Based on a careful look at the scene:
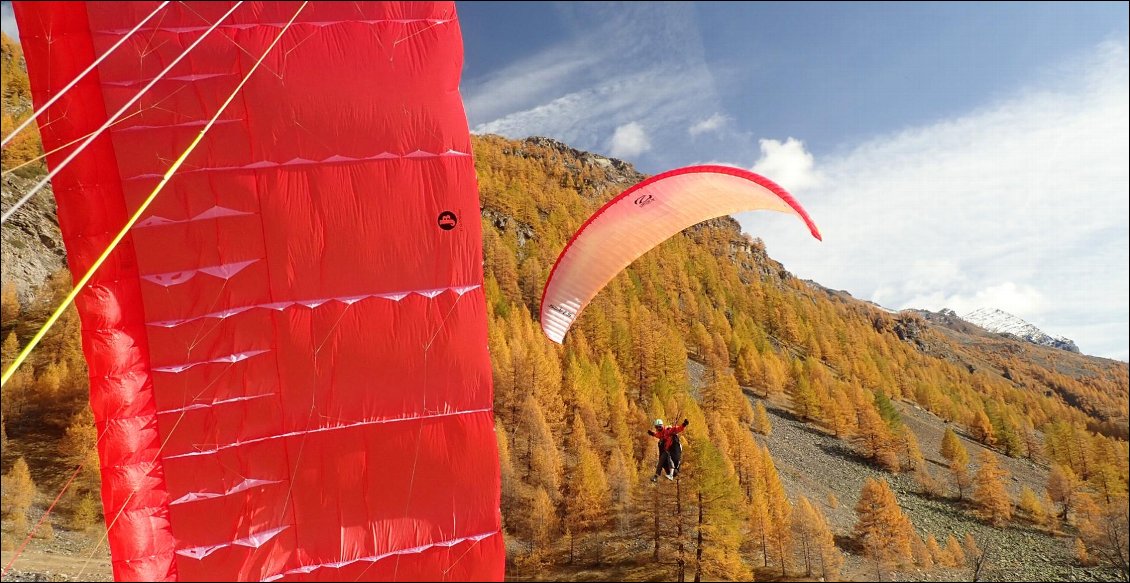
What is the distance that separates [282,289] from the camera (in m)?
6.30

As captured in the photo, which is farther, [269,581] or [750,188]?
[750,188]

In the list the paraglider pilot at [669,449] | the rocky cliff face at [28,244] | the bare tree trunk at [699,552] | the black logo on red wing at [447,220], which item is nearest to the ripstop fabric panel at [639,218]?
the black logo on red wing at [447,220]

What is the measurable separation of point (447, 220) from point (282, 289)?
1818 mm

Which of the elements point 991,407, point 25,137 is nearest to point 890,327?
point 991,407

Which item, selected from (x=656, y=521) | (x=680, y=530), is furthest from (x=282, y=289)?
(x=656, y=521)

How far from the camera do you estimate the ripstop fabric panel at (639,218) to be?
8836 mm

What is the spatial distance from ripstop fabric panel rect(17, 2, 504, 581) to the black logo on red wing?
0.05 ft

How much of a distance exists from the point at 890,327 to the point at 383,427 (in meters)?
191

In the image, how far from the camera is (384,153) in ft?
21.1

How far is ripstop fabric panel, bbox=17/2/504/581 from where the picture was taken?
5863 mm

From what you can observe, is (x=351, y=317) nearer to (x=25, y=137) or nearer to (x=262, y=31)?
(x=262, y=31)

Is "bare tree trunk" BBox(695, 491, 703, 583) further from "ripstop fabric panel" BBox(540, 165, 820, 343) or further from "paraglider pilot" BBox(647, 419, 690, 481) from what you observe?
"ripstop fabric panel" BBox(540, 165, 820, 343)

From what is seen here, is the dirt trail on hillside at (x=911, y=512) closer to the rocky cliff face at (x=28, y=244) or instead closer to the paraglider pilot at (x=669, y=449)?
the paraglider pilot at (x=669, y=449)

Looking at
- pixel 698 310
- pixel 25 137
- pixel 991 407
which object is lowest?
pixel 991 407
